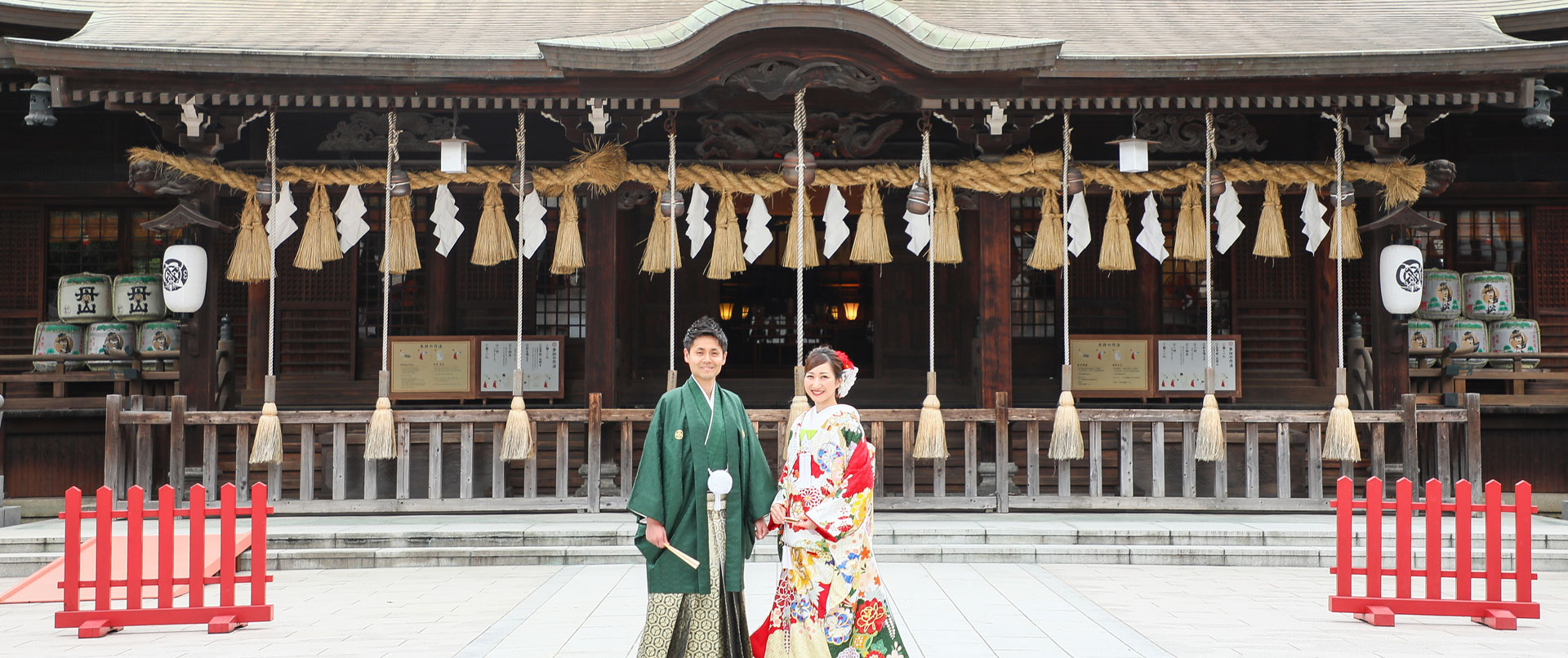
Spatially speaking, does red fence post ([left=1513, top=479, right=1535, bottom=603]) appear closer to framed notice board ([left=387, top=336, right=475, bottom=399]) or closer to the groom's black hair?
the groom's black hair

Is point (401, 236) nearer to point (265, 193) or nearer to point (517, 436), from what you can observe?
point (265, 193)

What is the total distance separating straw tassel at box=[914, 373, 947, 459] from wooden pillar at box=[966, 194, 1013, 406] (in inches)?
44.9

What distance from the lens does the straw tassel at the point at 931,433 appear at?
358 inches

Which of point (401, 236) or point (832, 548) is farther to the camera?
point (401, 236)

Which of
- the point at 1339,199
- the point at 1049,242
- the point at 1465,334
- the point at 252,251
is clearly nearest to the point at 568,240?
the point at 252,251

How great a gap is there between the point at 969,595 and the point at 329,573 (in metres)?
4.65

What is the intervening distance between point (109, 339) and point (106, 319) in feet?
1.14

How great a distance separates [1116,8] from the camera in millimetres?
12273

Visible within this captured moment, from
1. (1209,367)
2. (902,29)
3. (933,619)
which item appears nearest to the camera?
(933,619)

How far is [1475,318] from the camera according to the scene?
1168 cm

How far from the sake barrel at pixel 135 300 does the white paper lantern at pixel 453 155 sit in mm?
4005

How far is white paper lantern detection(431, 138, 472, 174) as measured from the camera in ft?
31.5

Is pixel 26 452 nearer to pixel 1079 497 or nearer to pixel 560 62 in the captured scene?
pixel 560 62

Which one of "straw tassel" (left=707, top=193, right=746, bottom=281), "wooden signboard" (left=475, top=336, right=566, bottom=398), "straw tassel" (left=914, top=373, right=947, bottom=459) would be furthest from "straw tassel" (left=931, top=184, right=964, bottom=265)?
"wooden signboard" (left=475, top=336, right=566, bottom=398)
